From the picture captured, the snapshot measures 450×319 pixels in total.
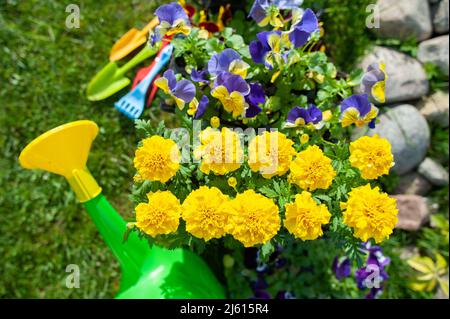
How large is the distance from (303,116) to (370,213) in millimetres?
307

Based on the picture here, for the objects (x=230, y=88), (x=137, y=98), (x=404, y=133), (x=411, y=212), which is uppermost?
(x=230, y=88)

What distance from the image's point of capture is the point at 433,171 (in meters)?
1.94

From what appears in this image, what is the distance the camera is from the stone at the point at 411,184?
195 cm

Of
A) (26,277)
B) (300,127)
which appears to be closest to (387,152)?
(300,127)

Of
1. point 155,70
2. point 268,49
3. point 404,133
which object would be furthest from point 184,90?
point 404,133

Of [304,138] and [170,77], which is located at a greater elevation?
[170,77]

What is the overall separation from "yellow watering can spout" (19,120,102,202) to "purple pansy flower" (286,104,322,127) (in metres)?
0.51

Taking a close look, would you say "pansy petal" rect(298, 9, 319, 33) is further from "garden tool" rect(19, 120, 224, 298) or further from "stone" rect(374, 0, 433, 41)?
"stone" rect(374, 0, 433, 41)

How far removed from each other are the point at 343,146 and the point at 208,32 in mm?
545

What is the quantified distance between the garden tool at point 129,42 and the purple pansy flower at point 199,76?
0.67 metres

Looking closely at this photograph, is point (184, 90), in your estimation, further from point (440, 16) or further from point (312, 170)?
point (440, 16)

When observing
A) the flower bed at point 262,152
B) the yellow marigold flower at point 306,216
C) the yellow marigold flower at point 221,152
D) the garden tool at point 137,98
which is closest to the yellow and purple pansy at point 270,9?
the flower bed at point 262,152

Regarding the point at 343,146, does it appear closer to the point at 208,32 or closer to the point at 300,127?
the point at 300,127

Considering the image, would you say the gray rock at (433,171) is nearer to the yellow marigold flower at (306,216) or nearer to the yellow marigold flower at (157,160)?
the yellow marigold flower at (306,216)
